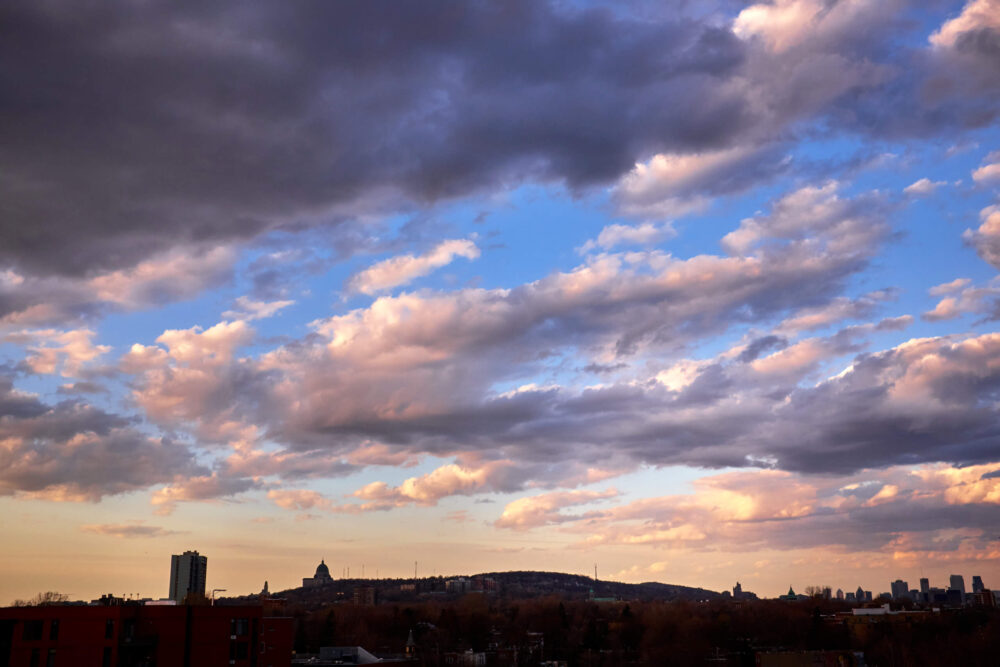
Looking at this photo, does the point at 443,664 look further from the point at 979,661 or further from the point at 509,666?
the point at 979,661

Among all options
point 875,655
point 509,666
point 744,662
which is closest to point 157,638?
point 509,666

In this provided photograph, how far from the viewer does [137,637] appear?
282 feet

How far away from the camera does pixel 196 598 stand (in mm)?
132750

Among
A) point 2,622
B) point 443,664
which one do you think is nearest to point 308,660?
point 2,622

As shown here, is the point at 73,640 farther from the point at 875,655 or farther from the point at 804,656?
the point at 875,655

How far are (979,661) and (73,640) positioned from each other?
491ft

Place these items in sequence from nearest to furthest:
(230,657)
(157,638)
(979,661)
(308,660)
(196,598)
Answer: (157,638), (230,657), (308,660), (196,598), (979,661)

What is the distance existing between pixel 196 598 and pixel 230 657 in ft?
145

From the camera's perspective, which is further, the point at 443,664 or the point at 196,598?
the point at 443,664

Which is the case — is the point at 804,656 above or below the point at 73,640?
below

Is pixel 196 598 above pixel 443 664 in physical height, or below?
above

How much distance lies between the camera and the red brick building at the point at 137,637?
266 ft

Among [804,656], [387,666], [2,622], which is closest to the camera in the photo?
[2,622]

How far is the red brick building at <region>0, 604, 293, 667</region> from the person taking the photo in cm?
8112
